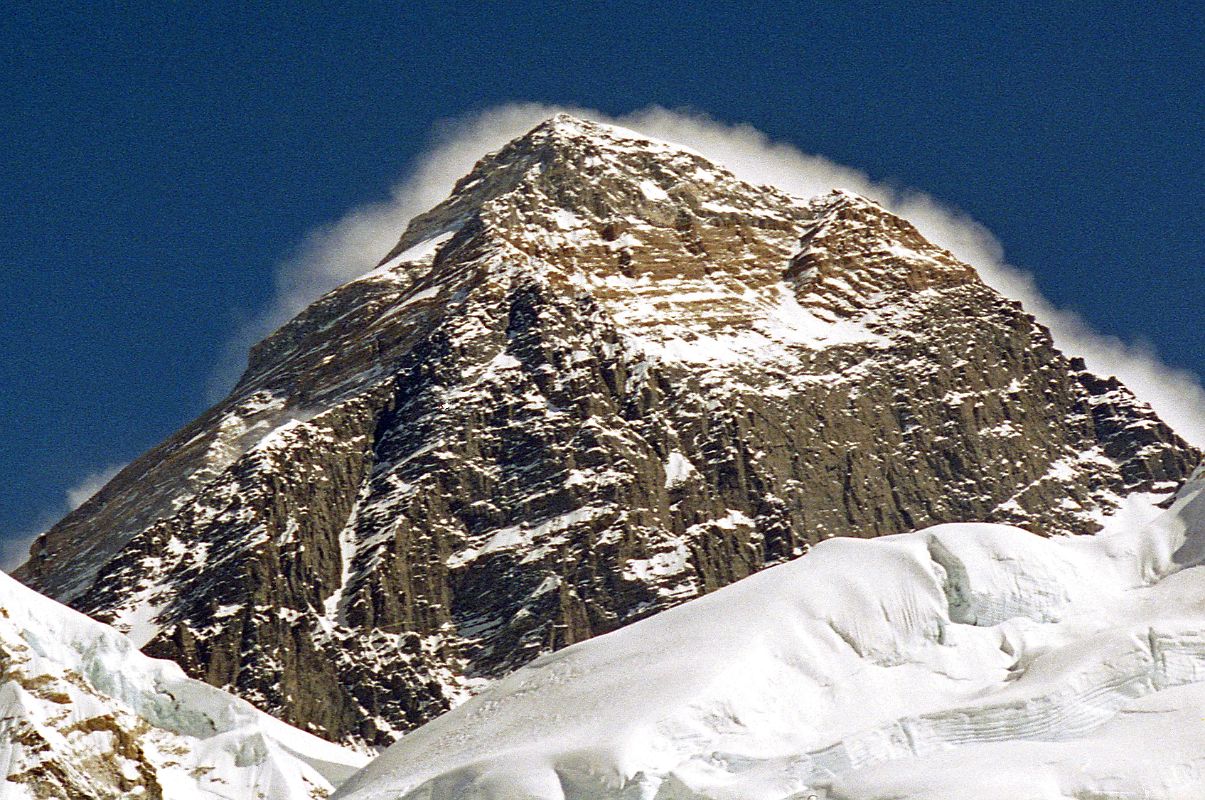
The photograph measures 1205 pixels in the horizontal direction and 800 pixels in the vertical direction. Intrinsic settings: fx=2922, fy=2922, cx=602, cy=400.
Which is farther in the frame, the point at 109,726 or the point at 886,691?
the point at 109,726

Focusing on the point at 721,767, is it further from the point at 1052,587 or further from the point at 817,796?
the point at 1052,587

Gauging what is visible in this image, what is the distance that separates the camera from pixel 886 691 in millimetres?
97188

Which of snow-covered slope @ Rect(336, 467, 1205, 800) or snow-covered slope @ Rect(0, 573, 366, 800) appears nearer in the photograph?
snow-covered slope @ Rect(336, 467, 1205, 800)

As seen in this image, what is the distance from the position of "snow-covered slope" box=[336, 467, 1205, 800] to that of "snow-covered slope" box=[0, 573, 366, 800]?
36.1 feet

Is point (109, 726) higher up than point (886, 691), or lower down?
higher up

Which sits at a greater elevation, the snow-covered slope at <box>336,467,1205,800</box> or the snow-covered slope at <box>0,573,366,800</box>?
the snow-covered slope at <box>0,573,366,800</box>

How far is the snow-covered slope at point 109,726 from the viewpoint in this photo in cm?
10781

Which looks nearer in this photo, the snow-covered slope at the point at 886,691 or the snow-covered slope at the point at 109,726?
the snow-covered slope at the point at 886,691

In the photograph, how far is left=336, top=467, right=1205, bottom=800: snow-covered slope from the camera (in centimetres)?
8588

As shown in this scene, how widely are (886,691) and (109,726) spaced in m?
32.2

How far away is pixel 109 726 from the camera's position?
11212 centimetres

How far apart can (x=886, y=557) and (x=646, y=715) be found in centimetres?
1231

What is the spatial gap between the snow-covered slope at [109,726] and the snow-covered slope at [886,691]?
10994 mm

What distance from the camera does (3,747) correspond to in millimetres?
106938
